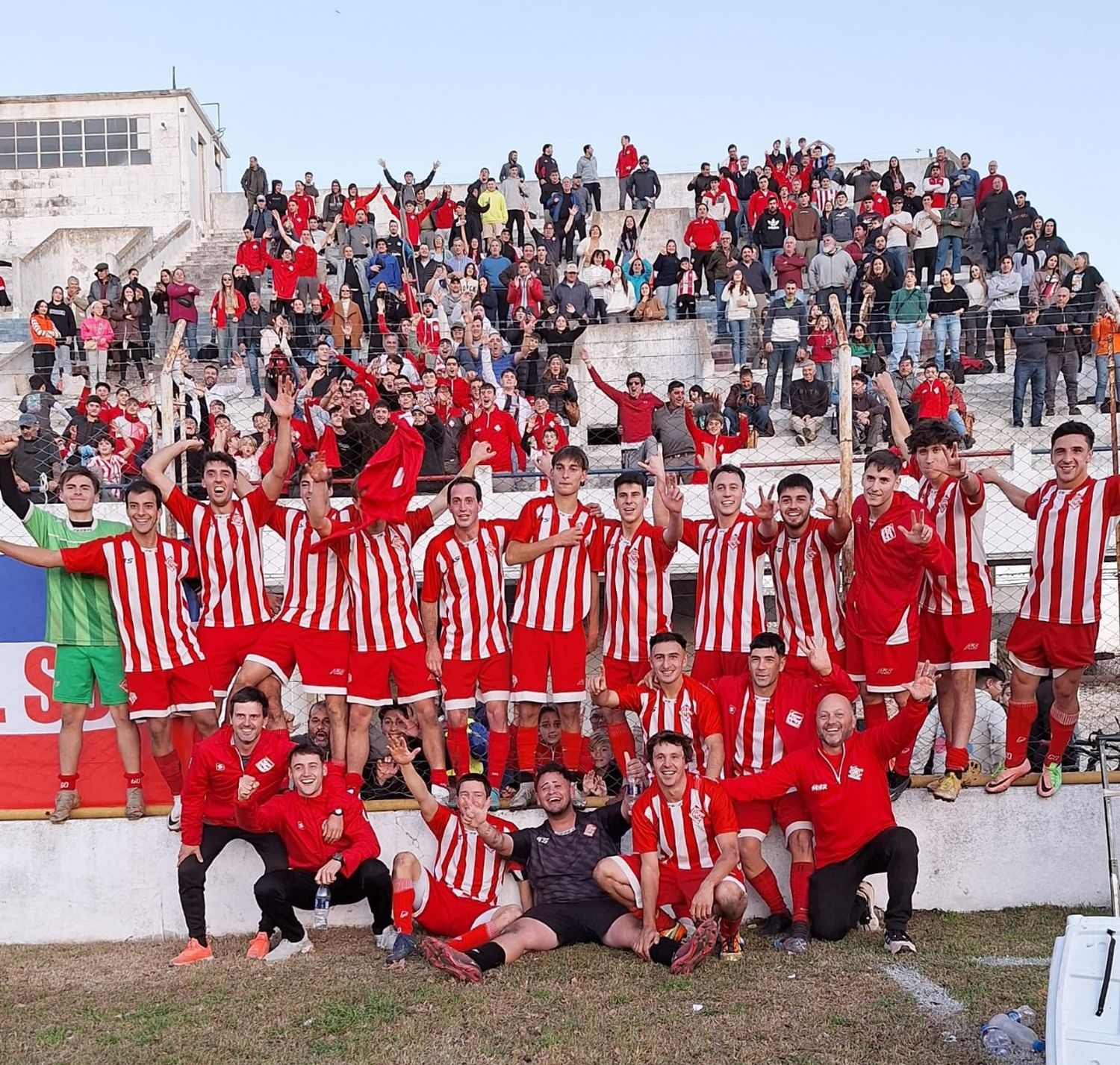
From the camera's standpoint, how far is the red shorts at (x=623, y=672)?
7.70 meters

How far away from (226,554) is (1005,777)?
4.84 metres

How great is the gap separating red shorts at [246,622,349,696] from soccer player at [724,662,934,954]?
2.40 meters

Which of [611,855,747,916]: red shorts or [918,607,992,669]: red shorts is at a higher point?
[918,607,992,669]: red shorts

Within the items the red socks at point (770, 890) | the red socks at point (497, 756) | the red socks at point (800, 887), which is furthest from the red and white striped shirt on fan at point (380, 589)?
the red socks at point (800, 887)

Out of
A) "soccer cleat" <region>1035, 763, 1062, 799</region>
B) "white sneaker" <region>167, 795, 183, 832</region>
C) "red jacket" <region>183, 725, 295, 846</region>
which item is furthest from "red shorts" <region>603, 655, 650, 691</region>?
"white sneaker" <region>167, 795, 183, 832</region>

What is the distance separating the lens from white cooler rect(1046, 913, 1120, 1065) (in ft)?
13.4

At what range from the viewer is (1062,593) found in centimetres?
716

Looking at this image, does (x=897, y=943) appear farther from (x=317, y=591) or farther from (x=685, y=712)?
(x=317, y=591)

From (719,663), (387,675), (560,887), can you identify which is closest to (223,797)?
(387,675)

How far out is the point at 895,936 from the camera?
655 centimetres

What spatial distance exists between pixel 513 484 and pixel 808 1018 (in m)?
7.08

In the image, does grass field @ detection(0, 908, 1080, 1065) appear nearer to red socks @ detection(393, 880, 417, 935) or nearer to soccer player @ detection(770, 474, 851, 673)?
red socks @ detection(393, 880, 417, 935)

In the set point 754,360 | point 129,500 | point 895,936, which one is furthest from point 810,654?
point 754,360

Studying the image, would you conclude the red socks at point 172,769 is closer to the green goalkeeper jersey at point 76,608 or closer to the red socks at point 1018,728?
the green goalkeeper jersey at point 76,608
